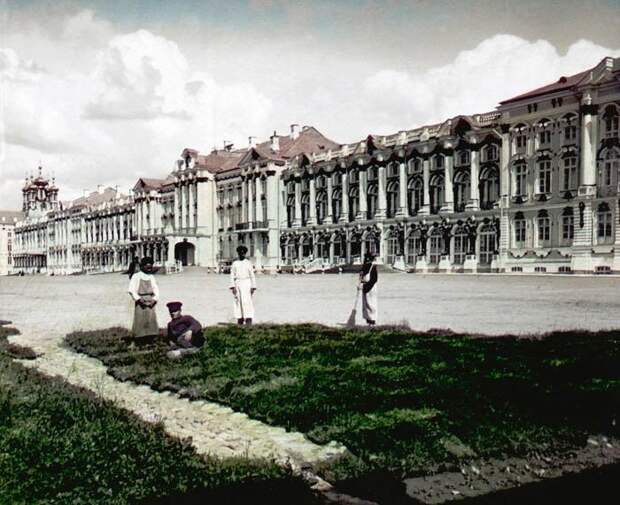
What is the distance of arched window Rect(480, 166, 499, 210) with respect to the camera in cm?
4750

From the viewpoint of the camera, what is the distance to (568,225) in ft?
138

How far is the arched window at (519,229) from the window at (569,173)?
3.73 metres

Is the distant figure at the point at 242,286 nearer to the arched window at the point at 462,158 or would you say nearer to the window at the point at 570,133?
the window at the point at 570,133

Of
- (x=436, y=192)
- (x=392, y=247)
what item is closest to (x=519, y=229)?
(x=436, y=192)

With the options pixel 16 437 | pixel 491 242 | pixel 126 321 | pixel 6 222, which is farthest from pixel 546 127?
pixel 6 222

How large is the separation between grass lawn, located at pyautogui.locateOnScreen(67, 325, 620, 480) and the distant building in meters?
129

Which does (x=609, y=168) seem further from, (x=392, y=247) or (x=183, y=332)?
(x=183, y=332)

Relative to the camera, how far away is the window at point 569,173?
41938mm

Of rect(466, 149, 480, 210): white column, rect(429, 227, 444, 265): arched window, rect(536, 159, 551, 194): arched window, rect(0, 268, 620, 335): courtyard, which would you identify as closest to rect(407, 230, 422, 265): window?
rect(429, 227, 444, 265): arched window

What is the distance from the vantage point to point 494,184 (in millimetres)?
47688

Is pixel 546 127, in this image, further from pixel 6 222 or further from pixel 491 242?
pixel 6 222

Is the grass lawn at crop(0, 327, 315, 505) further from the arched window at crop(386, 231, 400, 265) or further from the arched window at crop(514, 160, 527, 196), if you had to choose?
the arched window at crop(386, 231, 400, 265)

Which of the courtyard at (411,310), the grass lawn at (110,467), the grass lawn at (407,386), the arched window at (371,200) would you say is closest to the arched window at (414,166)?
the arched window at (371,200)

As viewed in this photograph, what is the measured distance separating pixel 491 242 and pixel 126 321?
3534cm
